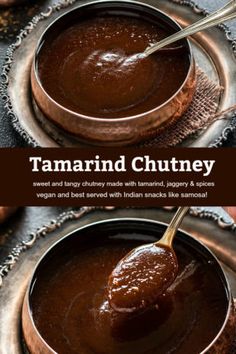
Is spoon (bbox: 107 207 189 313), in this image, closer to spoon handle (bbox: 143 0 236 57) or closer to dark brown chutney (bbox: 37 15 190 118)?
dark brown chutney (bbox: 37 15 190 118)

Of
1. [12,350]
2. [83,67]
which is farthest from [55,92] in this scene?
[12,350]

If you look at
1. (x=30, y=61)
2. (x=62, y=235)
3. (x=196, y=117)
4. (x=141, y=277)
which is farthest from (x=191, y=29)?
(x=141, y=277)

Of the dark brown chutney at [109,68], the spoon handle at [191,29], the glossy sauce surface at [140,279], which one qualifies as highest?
the spoon handle at [191,29]

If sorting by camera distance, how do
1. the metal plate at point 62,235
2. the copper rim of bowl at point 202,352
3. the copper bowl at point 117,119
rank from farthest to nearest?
the copper bowl at point 117,119 → the metal plate at point 62,235 → the copper rim of bowl at point 202,352

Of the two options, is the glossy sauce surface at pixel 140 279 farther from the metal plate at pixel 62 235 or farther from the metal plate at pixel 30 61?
the metal plate at pixel 30 61

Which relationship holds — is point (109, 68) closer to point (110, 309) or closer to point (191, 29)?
point (191, 29)

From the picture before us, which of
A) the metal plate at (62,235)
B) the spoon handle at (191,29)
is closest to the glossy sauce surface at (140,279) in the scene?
the metal plate at (62,235)

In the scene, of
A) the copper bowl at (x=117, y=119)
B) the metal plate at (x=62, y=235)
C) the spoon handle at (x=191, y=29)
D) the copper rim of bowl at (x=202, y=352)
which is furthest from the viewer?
the spoon handle at (x=191, y=29)
